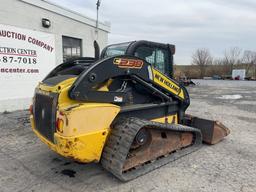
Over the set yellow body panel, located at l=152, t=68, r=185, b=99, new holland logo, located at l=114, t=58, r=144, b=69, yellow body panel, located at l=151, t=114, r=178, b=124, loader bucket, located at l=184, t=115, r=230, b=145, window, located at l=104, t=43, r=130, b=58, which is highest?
window, located at l=104, t=43, r=130, b=58

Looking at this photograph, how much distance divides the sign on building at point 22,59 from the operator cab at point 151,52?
16.2 ft

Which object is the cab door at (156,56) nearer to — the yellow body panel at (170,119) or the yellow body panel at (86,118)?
the yellow body panel at (170,119)

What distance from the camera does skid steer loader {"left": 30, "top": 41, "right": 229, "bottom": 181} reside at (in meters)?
3.12

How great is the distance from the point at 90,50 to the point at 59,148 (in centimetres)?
959

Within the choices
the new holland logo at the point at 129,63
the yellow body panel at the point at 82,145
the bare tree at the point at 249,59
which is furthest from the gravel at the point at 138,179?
the bare tree at the point at 249,59

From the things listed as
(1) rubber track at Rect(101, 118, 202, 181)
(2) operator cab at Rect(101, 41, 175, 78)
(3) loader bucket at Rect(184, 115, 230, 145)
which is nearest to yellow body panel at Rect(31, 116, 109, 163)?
(1) rubber track at Rect(101, 118, 202, 181)

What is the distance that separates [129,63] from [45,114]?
5.13 feet

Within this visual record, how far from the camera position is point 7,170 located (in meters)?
3.91

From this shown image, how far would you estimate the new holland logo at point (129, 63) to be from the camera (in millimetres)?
3627

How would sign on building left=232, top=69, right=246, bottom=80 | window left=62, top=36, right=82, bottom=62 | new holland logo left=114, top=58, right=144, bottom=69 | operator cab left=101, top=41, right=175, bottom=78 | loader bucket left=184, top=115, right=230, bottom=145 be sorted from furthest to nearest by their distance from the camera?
sign on building left=232, top=69, right=246, bottom=80
window left=62, top=36, right=82, bottom=62
loader bucket left=184, top=115, right=230, bottom=145
operator cab left=101, top=41, right=175, bottom=78
new holland logo left=114, top=58, right=144, bottom=69

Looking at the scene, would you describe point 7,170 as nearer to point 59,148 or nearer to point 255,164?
point 59,148

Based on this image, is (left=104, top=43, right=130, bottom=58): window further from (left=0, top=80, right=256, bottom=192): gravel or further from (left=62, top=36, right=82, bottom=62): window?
(left=62, top=36, right=82, bottom=62): window

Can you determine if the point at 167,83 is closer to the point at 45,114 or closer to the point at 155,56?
the point at 155,56

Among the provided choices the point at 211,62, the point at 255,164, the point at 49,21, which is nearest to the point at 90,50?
the point at 49,21
